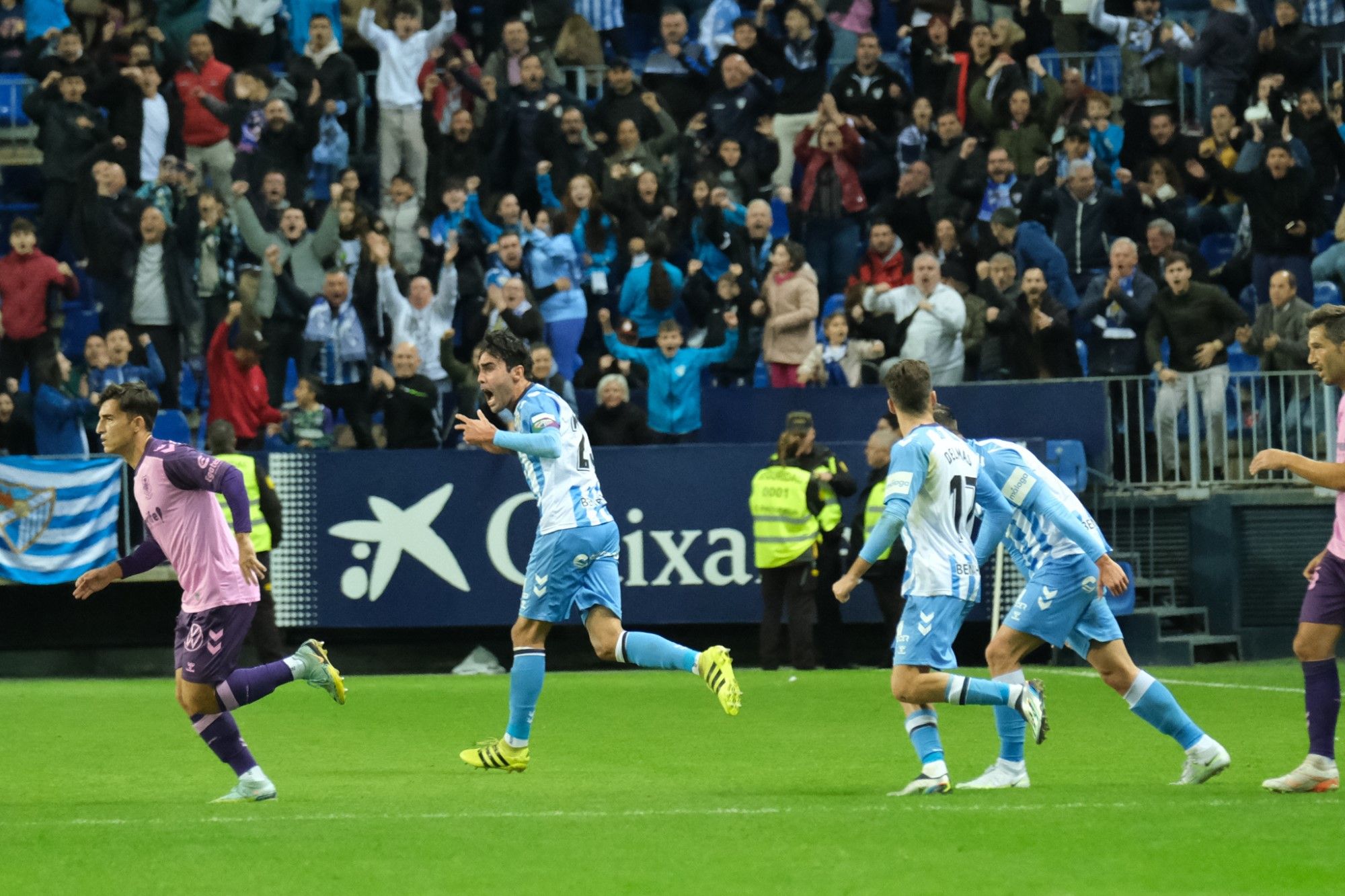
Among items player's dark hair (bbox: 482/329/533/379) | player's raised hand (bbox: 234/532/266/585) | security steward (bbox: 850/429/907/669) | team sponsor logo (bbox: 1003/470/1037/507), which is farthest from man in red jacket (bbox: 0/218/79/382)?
team sponsor logo (bbox: 1003/470/1037/507)

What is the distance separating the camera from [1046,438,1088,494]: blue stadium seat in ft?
61.0

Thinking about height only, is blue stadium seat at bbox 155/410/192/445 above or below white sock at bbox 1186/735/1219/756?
above

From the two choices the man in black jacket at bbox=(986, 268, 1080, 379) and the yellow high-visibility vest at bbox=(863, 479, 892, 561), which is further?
the man in black jacket at bbox=(986, 268, 1080, 379)

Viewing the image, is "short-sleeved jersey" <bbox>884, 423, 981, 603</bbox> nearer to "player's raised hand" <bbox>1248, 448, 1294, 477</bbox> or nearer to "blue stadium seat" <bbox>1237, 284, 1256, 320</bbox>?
"player's raised hand" <bbox>1248, 448, 1294, 477</bbox>

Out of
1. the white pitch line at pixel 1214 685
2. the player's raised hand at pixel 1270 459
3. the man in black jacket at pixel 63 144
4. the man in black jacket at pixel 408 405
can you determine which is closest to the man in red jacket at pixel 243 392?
the man in black jacket at pixel 408 405

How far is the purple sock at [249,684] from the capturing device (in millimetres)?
9414

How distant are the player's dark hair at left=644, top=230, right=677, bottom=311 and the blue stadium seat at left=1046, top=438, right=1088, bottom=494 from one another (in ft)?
13.4

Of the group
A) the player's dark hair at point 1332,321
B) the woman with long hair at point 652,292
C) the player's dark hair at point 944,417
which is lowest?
the player's dark hair at point 944,417

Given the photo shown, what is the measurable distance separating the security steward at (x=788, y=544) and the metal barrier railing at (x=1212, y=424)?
10.4 ft

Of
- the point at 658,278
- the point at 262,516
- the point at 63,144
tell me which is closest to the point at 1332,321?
the point at 262,516

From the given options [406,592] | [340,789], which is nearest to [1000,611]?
[406,592]

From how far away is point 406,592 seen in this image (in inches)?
747

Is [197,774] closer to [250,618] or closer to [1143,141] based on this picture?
[250,618]

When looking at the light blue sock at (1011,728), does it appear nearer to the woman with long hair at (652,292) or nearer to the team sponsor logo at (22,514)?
the woman with long hair at (652,292)
